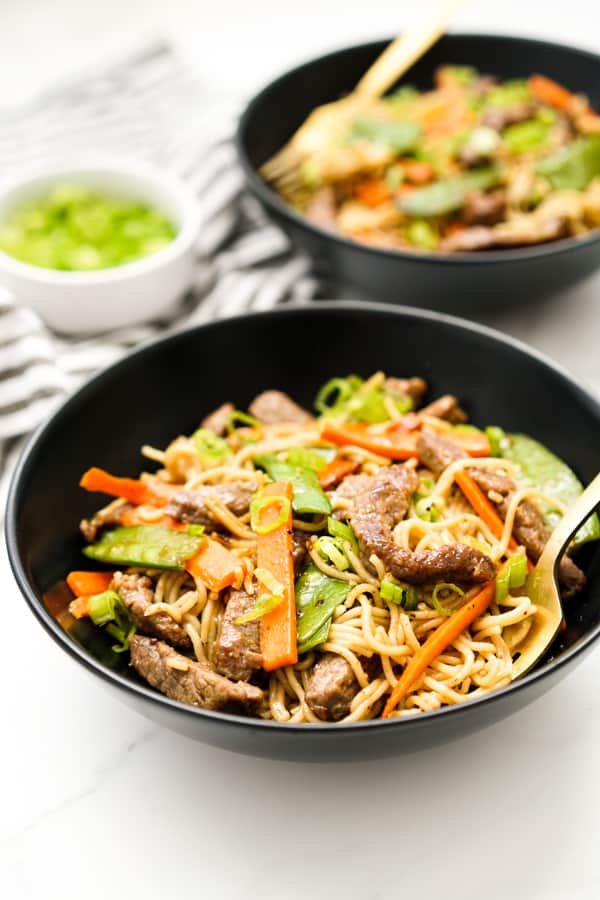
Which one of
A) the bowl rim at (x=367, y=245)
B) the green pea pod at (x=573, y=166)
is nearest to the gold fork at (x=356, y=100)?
the bowl rim at (x=367, y=245)

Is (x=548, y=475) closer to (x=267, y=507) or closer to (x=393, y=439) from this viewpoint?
(x=393, y=439)

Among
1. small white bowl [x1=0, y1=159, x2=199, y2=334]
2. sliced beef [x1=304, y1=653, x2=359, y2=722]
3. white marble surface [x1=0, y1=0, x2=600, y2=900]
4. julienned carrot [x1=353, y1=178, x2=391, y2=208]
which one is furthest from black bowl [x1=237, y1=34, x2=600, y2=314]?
sliced beef [x1=304, y1=653, x2=359, y2=722]

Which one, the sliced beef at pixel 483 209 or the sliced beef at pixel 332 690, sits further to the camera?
the sliced beef at pixel 483 209

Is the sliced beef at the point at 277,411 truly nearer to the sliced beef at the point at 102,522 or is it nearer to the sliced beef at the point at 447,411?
the sliced beef at the point at 447,411

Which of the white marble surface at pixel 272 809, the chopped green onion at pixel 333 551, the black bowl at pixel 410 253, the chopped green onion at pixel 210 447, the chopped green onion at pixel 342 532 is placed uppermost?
the black bowl at pixel 410 253

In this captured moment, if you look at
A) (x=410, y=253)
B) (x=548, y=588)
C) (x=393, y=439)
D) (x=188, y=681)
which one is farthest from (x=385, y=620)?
(x=410, y=253)

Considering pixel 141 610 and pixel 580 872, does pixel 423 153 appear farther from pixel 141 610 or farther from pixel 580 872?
pixel 580 872

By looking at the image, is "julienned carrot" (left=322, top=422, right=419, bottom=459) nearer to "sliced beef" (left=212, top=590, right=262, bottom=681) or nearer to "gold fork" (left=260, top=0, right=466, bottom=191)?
"sliced beef" (left=212, top=590, right=262, bottom=681)
